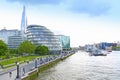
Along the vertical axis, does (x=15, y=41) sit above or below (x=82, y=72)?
above

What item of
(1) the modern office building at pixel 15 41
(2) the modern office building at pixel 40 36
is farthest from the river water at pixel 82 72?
(1) the modern office building at pixel 15 41

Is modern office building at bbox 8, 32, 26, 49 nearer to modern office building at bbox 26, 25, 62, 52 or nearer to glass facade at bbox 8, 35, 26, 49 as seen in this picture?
glass facade at bbox 8, 35, 26, 49

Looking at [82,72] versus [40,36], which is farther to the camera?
[40,36]

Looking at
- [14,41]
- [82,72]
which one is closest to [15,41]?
[14,41]

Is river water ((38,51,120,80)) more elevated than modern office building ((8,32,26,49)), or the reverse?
modern office building ((8,32,26,49))

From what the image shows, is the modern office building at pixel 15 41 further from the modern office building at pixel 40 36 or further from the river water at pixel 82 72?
the river water at pixel 82 72

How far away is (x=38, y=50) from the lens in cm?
11456

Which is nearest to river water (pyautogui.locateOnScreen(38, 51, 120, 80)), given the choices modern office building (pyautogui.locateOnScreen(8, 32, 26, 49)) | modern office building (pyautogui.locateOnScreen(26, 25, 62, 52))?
modern office building (pyautogui.locateOnScreen(26, 25, 62, 52))

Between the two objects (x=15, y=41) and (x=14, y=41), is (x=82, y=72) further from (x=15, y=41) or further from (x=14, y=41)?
(x=15, y=41)

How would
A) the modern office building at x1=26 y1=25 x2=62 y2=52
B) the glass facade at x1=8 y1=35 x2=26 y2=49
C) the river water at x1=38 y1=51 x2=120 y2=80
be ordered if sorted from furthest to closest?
the glass facade at x1=8 y1=35 x2=26 y2=49 → the modern office building at x1=26 y1=25 x2=62 y2=52 → the river water at x1=38 y1=51 x2=120 y2=80

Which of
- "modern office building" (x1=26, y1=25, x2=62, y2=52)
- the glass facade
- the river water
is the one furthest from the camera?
the glass facade

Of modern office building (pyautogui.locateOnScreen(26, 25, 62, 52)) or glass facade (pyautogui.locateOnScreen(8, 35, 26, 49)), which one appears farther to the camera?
glass facade (pyautogui.locateOnScreen(8, 35, 26, 49))

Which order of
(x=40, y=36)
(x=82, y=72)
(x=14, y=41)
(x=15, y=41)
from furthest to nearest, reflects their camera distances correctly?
(x=15, y=41)
(x=14, y=41)
(x=40, y=36)
(x=82, y=72)

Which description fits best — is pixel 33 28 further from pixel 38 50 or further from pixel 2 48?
pixel 2 48
